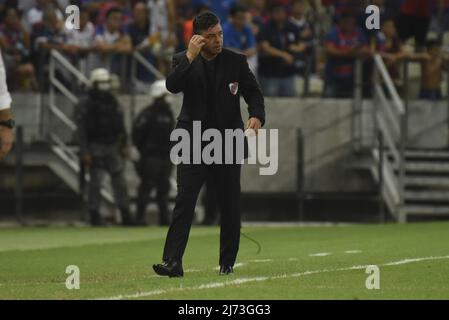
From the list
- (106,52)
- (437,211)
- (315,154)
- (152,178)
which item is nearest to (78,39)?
(106,52)

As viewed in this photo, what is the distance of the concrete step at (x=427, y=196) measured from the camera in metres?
26.5

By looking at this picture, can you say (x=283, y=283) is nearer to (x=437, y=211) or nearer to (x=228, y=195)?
(x=228, y=195)

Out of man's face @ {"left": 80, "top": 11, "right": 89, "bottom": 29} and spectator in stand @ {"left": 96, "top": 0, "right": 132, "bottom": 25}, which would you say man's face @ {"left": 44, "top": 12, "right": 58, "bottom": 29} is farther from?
spectator in stand @ {"left": 96, "top": 0, "right": 132, "bottom": 25}

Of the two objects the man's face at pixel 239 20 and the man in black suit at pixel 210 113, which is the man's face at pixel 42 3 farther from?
the man in black suit at pixel 210 113

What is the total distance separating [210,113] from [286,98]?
44.6 feet

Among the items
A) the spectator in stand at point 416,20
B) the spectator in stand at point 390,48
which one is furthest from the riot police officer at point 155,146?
the spectator in stand at point 416,20

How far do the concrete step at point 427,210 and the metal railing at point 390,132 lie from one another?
16cm

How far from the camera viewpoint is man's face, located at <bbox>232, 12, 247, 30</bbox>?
26.1 m

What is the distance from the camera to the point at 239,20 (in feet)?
85.5

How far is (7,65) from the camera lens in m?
26.0

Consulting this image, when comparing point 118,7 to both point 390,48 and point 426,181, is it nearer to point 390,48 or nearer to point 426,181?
point 390,48

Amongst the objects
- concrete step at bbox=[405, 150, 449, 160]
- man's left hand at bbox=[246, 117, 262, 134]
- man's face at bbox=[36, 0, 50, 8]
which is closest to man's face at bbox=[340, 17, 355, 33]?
concrete step at bbox=[405, 150, 449, 160]
